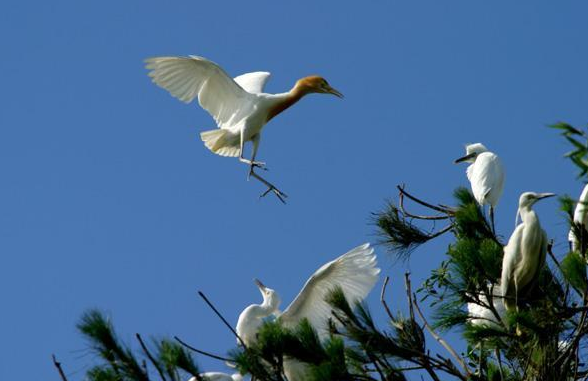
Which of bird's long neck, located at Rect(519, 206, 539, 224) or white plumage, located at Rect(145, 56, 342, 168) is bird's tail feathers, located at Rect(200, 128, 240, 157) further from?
bird's long neck, located at Rect(519, 206, 539, 224)

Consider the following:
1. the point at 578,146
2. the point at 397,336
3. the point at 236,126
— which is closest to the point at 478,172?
the point at 236,126

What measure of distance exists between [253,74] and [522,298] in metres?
4.78

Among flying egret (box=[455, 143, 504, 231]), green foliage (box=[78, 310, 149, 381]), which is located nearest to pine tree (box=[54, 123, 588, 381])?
green foliage (box=[78, 310, 149, 381])

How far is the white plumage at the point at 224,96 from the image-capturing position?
29.1 feet

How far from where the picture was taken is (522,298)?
6.27 m

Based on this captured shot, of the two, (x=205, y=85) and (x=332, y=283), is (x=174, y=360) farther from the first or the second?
(x=205, y=85)

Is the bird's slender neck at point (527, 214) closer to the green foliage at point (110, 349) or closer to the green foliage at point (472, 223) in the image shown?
the green foliage at point (472, 223)

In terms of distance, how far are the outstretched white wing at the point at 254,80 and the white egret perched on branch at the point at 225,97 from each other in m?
0.51

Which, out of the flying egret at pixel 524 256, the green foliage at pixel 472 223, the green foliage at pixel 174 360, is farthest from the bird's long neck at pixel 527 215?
the green foliage at pixel 174 360

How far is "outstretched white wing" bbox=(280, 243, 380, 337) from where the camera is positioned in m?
7.25

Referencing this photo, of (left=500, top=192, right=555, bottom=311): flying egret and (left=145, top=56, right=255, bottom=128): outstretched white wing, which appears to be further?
(left=145, top=56, right=255, bottom=128): outstretched white wing

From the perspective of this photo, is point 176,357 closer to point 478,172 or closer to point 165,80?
point 165,80

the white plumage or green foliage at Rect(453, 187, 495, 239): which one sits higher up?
the white plumage

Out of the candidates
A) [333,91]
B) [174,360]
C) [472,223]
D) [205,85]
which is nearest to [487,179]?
[333,91]
